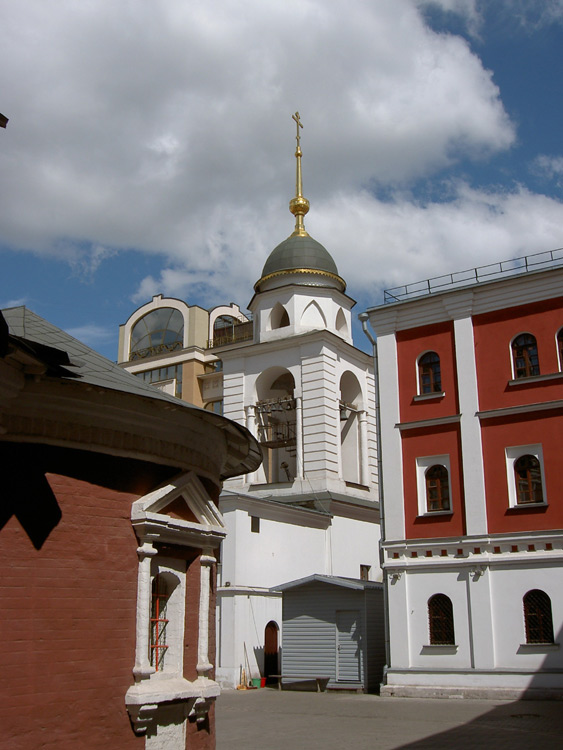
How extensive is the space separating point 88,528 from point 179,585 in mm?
1578

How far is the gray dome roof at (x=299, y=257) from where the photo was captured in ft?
111

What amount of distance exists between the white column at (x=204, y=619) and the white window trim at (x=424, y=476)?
11.9m

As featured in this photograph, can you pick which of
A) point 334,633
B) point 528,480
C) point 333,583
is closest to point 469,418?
point 528,480

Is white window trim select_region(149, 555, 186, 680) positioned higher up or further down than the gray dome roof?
further down

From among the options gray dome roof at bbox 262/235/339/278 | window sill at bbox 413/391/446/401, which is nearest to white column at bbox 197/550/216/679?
window sill at bbox 413/391/446/401

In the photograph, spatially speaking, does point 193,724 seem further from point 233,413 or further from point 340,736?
point 233,413

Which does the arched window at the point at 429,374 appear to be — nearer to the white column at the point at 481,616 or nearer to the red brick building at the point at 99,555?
the white column at the point at 481,616

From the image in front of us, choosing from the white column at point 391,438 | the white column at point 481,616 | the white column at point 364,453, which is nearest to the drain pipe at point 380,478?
the white column at point 391,438

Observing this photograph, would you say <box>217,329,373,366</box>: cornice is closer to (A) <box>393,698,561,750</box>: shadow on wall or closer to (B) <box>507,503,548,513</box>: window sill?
(B) <box>507,503,548,513</box>: window sill

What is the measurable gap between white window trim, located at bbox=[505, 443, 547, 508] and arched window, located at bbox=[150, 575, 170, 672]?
40.5 feet

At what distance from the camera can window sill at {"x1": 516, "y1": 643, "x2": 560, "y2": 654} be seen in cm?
1792

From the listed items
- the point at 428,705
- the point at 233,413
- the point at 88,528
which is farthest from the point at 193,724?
the point at 233,413

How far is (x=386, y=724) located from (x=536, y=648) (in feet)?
15.7

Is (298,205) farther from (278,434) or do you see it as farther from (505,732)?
(505,732)
